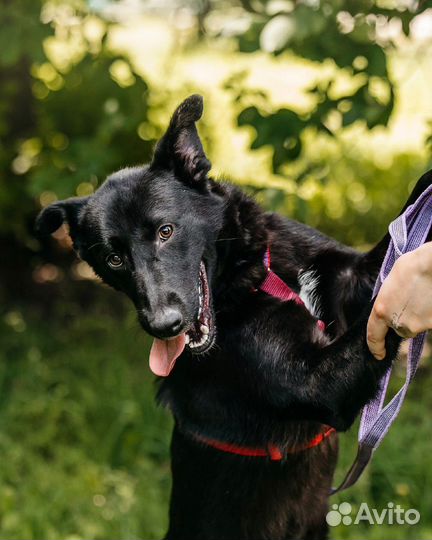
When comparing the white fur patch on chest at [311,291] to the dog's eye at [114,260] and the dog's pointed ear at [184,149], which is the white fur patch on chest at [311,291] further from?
the dog's eye at [114,260]

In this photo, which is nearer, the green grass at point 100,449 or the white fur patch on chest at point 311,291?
the white fur patch on chest at point 311,291

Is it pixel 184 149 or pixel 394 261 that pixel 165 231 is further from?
pixel 394 261

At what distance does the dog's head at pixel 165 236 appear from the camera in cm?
249

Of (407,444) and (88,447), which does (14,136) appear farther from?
(407,444)

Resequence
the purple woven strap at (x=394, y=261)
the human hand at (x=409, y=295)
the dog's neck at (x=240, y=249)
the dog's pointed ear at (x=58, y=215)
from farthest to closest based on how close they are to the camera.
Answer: the dog's pointed ear at (x=58, y=215), the dog's neck at (x=240, y=249), the purple woven strap at (x=394, y=261), the human hand at (x=409, y=295)

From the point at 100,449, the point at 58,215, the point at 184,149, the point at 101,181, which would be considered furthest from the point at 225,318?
the point at 101,181

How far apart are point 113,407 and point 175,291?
2285mm

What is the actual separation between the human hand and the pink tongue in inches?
30.3

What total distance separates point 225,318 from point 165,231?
33 cm

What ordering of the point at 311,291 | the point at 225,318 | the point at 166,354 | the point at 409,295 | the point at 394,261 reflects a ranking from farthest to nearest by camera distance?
the point at 311,291
the point at 225,318
the point at 166,354
the point at 394,261
the point at 409,295

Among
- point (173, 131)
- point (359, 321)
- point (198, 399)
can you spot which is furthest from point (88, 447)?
point (359, 321)

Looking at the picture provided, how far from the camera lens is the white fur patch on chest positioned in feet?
8.89

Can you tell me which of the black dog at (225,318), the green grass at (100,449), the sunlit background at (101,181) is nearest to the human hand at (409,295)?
the black dog at (225,318)

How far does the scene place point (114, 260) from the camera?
8.94 ft
